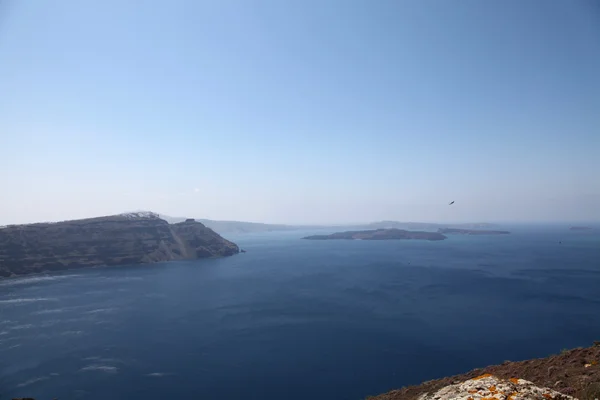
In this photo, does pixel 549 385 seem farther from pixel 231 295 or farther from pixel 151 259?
pixel 151 259

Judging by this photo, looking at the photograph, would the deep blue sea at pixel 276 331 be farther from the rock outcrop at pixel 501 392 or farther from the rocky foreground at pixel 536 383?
the rock outcrop at pixel 501 392

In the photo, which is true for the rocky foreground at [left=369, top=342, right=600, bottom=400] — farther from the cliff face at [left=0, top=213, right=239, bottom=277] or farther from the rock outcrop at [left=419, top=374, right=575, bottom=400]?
the cliff face at [left=0, top=213, right=239, bottom=277]

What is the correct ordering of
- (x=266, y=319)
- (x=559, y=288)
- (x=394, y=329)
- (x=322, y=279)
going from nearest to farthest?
(x=394, y=329)
(x=266, y=319)
(x=559, y=288)
(x=322, y=279)

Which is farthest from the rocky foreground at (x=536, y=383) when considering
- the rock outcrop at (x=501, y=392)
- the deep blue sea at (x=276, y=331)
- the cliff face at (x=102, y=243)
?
the cliff face at (x=102, y=243)

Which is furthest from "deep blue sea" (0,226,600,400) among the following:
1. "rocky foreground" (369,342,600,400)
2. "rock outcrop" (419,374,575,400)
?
"rock outcrop" (419,374,575,400)

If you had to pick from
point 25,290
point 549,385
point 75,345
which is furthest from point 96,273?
point 549,385

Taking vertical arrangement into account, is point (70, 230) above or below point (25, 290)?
above

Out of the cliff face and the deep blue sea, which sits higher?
the cliff face
